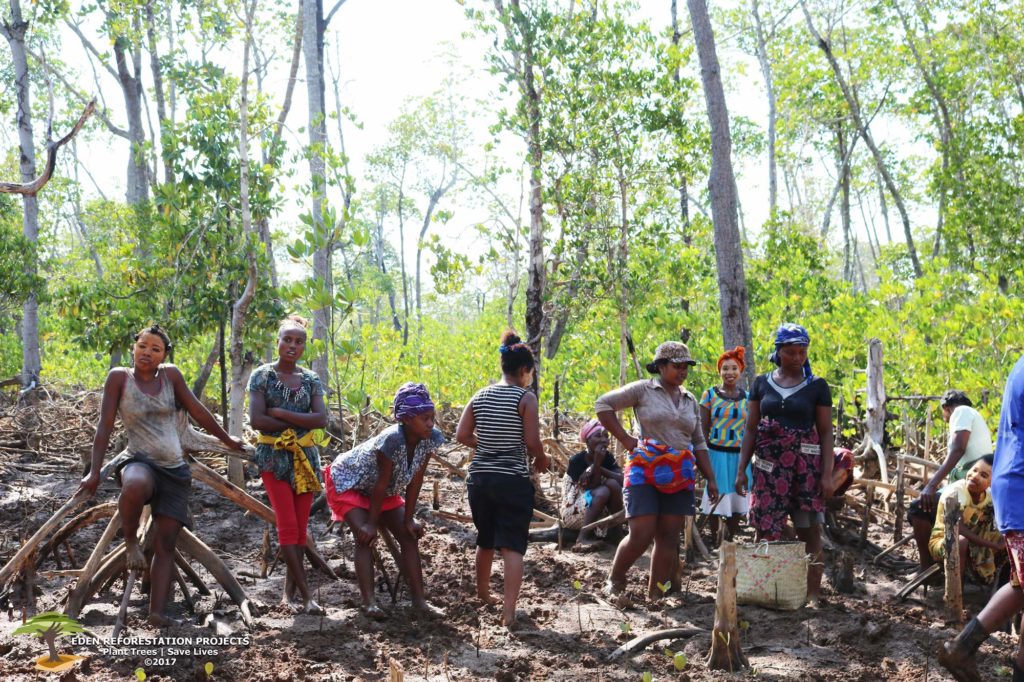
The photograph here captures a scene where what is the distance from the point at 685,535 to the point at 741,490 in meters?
1.31

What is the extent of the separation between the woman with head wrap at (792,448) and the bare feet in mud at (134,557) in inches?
137

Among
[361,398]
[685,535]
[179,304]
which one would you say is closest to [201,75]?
[179,304]

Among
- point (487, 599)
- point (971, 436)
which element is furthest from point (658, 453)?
point (971, 436)

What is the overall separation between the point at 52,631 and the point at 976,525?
498 centimetres

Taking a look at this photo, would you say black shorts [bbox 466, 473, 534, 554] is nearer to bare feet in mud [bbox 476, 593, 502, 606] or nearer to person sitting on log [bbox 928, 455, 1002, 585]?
bare feet in mud [bbox 476, 593, 502, 606]

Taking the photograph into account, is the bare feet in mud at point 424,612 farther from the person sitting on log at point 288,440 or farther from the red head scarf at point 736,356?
the red head scarf at point 736,356

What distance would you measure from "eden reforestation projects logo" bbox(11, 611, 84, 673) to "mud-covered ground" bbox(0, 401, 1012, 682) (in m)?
0.07

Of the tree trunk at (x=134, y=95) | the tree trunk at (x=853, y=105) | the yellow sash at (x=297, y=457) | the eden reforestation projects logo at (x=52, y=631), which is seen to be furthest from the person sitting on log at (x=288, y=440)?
the tree trunk at (x=853, y=105)

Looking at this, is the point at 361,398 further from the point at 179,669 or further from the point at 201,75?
the point at 201,75

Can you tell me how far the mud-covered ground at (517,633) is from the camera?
4223mm

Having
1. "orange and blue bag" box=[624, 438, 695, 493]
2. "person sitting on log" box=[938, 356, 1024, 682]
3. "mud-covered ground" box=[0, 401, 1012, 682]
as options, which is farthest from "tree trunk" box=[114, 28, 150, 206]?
"person sitting on log" box=[938, 356, 1024, 682]

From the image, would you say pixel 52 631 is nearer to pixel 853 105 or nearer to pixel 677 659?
pixel 677 659

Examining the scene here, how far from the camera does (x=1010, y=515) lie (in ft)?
11.1

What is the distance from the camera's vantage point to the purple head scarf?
501 centimetres
